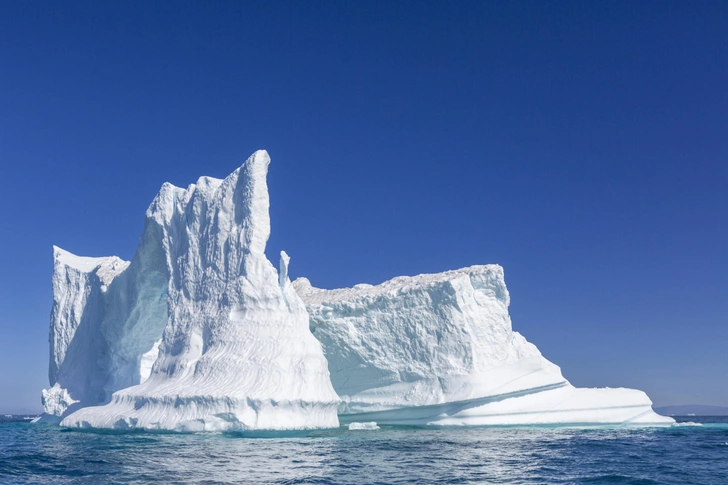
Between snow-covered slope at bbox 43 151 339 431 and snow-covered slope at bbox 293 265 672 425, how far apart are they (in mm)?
3866

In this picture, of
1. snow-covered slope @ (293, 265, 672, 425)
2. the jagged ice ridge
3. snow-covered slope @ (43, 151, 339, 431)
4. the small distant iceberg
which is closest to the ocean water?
snow-covered slope @ (43, 151, 339, 431)

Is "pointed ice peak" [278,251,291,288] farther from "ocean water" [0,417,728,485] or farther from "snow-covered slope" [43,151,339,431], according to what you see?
"ocean water" [0,417,728,485]

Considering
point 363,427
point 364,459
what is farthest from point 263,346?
point 364,459

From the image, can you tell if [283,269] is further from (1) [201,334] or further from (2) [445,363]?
(2) [445,363]

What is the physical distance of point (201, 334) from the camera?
22.5 meters

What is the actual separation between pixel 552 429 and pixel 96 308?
19.3 meters

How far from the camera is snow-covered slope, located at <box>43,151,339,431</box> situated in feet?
64.1

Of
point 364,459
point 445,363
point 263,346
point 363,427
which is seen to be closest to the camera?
point 364,459

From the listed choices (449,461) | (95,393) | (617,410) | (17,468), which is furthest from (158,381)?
(617,410)

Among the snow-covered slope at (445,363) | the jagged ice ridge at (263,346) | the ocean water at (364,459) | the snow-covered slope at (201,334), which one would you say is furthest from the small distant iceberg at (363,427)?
the ocean water at (364,459)

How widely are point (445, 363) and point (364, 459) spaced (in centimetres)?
1101

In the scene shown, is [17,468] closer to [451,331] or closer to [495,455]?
[495,455]

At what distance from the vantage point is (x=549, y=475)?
12.6 metres

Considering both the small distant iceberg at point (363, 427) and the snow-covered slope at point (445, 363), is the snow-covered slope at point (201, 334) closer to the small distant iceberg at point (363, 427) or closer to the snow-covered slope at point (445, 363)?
the small distant iceberg at point (363, 427)
